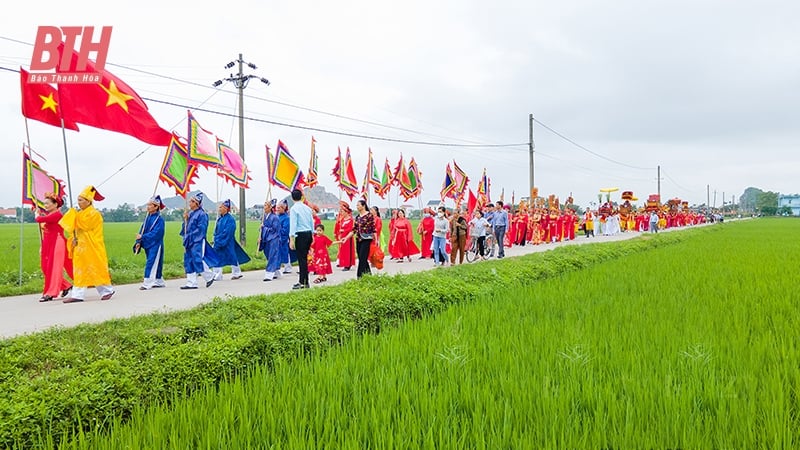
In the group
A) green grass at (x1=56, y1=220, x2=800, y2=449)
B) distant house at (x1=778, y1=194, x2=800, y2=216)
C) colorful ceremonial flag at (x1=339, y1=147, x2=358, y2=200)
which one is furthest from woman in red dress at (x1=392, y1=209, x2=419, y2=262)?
distant house at (x1=778, y1=194, x2=800, y2=216)

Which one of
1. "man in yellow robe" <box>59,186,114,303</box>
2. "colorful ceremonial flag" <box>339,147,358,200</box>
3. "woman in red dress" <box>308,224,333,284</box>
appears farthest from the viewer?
"colorful ceremonial flag" <box>339,147,358,200</box>

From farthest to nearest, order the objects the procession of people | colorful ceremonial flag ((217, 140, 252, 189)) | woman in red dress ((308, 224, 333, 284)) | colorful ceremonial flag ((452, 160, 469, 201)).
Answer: colorful ceremonial flag ((452, 160, 469, 201)) < colorful ceremonial flag ((217, 140, 252, 189)) < woman in red dress ((308, 224, 333, 284)) < the procession of people

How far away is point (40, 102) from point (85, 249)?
2633 millimetres

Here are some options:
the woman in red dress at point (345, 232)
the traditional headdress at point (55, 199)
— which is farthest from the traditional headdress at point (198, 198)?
the woman in red dress at point (345, 232)

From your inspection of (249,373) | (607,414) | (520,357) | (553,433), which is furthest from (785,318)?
(249,373)

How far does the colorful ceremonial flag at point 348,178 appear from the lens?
15.2m

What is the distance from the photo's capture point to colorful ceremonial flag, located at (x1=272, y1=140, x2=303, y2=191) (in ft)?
39.7

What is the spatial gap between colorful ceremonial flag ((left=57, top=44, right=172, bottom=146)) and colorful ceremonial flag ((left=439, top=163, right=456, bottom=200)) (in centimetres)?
1304

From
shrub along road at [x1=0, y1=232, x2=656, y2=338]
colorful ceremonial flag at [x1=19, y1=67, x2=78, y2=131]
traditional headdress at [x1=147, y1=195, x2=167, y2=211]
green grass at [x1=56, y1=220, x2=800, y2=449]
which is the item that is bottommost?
shrub along road at [x1=0, y1=232, x2=656, y2=338]

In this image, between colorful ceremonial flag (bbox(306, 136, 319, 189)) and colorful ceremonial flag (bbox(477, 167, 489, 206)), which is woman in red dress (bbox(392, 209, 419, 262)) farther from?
colorful ceremonial flag (bbox(477, 167, 489, 206))

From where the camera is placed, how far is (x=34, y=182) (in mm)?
8945

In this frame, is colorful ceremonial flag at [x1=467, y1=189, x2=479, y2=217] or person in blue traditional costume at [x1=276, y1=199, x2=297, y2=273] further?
colorful ceremonial flag at [x1=467, y1=189, x2=479, y2=217]

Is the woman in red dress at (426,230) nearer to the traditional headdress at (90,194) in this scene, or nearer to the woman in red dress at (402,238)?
the woman in red dress at (402,238)

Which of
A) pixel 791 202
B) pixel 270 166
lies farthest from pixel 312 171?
pixel 791 202
